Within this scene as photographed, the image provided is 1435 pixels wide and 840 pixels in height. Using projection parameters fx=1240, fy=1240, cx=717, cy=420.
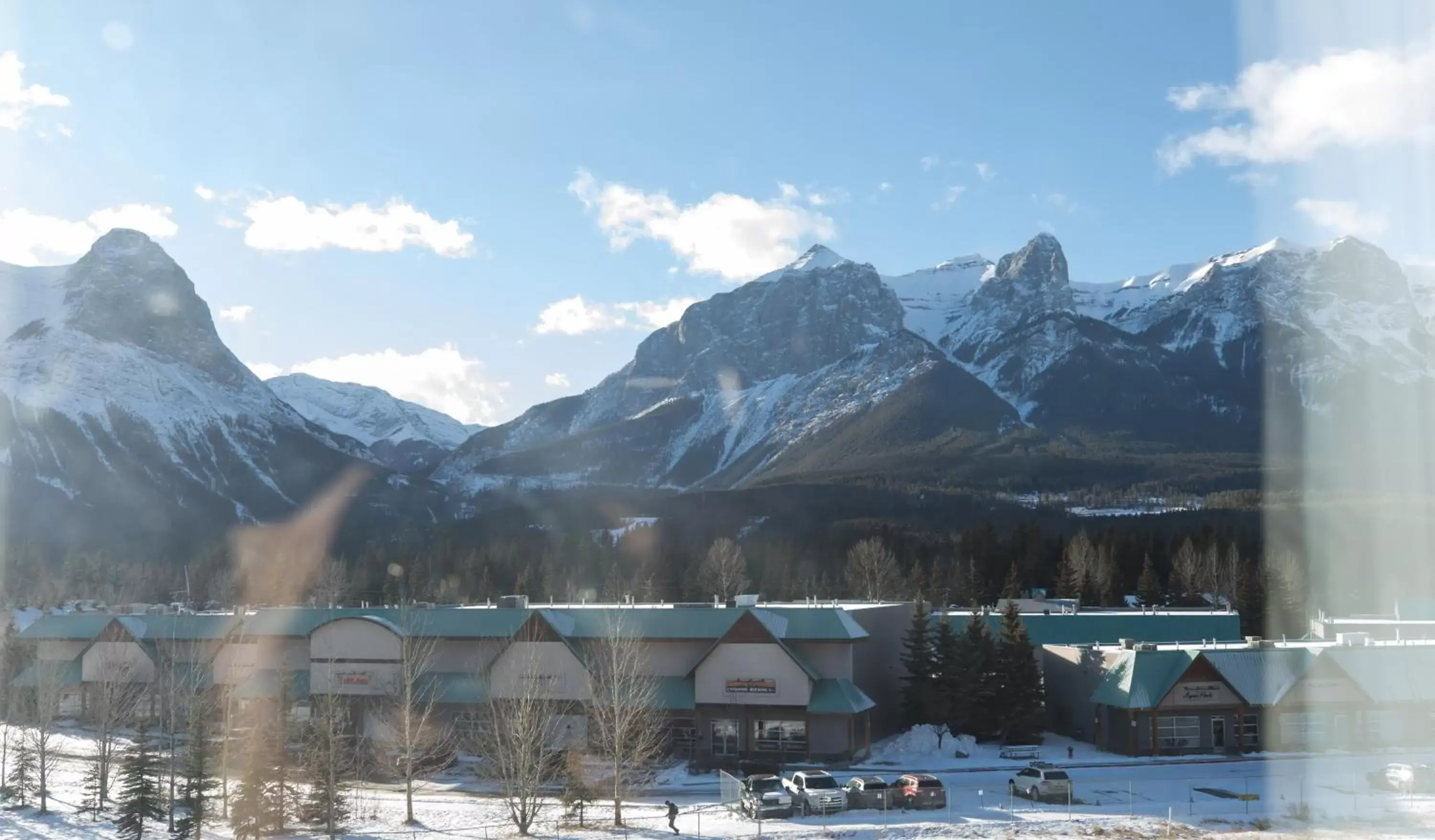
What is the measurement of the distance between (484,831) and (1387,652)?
51408 millimetres

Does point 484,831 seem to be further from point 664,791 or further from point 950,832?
point 950,832

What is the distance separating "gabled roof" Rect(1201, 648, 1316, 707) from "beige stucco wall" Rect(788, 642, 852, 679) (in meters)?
19.6

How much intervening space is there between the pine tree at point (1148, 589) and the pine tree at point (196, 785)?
10084cm

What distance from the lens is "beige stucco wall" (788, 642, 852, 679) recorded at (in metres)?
69.6

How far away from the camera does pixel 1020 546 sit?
6383 inches

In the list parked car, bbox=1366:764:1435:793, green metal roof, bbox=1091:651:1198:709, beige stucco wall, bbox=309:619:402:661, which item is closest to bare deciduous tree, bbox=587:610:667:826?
beige stucco wall, bbox=309:619:402:661

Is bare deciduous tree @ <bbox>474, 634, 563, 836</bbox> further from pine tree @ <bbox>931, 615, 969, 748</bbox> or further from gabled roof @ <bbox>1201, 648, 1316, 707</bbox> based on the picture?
gabled roof @ <bbox>1201, 648, 1316, 707</bbox>

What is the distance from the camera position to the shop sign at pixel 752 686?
223 ft

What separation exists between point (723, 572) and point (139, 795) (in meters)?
102

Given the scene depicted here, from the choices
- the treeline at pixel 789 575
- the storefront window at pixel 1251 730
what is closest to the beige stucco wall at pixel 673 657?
the storefront window at pixel 1251 730

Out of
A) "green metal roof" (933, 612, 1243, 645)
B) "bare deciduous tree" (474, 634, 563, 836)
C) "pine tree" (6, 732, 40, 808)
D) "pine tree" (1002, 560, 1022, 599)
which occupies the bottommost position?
"pine tree" (6, 732, 40, 808)

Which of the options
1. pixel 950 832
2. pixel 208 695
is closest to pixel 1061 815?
pixel 950 832

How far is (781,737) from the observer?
67750 mm

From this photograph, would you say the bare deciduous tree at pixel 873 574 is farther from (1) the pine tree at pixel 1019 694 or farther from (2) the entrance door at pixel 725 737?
(2) the entrance door at pixel 725 737
